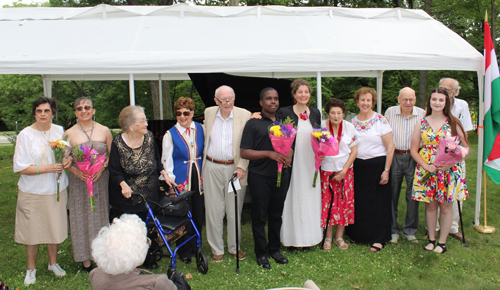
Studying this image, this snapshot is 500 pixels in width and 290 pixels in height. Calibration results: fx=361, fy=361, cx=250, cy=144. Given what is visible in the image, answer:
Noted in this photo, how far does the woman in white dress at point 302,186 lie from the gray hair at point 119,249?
215cm

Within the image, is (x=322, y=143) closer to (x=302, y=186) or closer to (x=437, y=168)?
(x=302, y=186)

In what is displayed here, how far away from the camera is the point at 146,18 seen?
543cm

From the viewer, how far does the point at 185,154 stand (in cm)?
377

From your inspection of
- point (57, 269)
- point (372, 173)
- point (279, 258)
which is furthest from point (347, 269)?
point (57, 269)

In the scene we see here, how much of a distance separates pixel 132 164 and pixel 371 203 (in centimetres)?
270

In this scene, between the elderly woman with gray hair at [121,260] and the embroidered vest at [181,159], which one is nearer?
the elderly woman with gray hair at [121,260]

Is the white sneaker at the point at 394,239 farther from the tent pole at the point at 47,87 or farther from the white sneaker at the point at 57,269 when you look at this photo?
the tent pole at the point at 47,87

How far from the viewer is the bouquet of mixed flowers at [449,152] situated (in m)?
3.68

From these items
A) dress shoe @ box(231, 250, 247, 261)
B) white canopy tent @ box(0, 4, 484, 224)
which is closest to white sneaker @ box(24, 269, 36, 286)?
dress shoe @ box(231, 250, 247, 261)

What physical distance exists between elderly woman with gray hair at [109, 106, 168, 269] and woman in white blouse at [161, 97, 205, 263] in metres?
0.12

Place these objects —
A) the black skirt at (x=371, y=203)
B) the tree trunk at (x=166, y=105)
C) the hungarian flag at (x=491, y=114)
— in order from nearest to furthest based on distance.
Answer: the black skirt at (x=371, y=203), the hungarian flag at (x=491, y=114), the tree trunk at (x=166, y=105)

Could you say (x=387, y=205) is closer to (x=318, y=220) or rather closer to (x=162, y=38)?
(x=318, y=220)

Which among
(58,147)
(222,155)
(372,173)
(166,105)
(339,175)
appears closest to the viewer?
(58,147)

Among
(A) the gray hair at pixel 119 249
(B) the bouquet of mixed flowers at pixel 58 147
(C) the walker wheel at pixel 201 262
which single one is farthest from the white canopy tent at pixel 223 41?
(A) the gray hair at pixel 119 249
